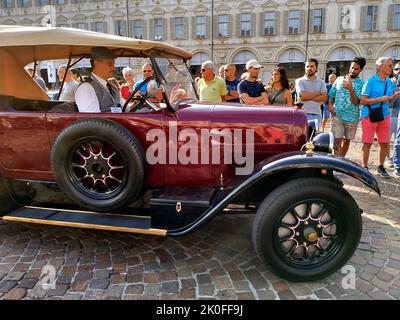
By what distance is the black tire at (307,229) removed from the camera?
2.61m

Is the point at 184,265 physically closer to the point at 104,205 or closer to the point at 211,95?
the point at 104,205

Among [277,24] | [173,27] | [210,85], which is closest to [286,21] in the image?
[277,24]

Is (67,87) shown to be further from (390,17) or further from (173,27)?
(390,17)

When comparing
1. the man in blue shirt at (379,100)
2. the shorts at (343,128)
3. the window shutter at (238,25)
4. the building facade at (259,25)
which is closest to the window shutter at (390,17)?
the building facade at (259,25)

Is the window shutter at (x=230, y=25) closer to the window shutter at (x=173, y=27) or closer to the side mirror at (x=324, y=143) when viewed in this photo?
the window shutter at (x=173, y=27)

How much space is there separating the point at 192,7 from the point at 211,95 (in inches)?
1328

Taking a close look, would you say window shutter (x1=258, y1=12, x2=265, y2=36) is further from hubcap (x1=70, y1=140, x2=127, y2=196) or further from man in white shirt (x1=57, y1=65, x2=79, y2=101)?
hubcap (x1=70, y1=140, x2=127, y2=196)

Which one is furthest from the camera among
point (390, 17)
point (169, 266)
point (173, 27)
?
point (173, 27)

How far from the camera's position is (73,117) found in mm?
3107

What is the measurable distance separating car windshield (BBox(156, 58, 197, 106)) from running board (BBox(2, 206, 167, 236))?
1.20 metres

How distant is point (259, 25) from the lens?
34031mm

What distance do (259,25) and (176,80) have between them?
34.0 m

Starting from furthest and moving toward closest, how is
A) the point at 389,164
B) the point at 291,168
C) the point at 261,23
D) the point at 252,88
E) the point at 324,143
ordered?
the point at 261,23 < the point at 389,164 < the point at 252,88 < the point at 324,143 < the point at 291,168
